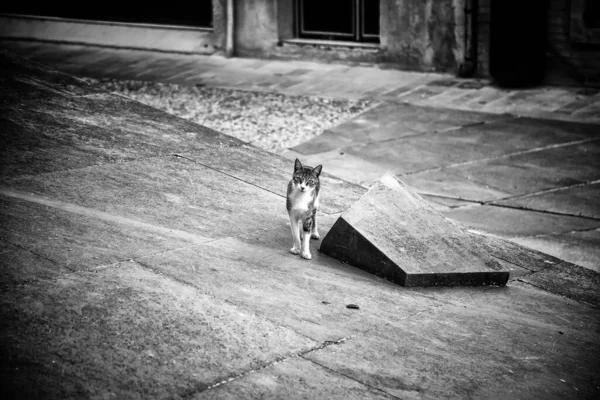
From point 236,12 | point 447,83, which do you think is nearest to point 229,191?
point 447,83

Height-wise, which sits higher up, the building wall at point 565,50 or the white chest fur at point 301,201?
the building wall at point 565,50

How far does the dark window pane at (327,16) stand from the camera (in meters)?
15.5

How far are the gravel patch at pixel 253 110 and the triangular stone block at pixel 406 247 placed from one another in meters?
4.63

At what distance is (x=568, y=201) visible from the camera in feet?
30.3

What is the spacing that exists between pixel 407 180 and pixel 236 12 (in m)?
7.68

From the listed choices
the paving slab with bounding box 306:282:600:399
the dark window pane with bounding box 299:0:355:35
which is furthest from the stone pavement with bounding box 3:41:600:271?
the paving slab with bounding box 306:282:600:399

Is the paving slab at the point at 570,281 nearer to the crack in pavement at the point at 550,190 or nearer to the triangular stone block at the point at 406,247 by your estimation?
the triangular stone block at the point at 406,247

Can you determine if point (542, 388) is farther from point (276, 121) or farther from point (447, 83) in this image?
point (447, 83)

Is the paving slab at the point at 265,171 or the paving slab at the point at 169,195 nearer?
the paving slab at the point at 169,195

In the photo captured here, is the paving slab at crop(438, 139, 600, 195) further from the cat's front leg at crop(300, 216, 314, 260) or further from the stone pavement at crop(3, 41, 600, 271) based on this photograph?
the cat's front leg at crop(300, 216, 314, 260)

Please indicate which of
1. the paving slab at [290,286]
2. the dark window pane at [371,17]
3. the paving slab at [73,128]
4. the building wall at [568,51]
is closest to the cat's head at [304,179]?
the paving slab at [290,286]

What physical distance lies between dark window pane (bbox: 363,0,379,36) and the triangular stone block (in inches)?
355

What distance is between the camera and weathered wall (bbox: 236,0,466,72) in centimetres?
1416

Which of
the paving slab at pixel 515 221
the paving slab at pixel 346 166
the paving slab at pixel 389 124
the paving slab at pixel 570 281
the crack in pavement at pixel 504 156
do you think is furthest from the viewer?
the paving slab at pixel 389 124
